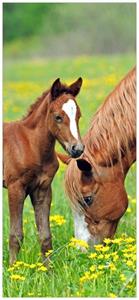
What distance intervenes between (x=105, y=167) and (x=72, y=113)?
797 millimetres

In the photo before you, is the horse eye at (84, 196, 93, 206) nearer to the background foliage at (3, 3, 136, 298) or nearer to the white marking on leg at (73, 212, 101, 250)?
the white marking on leg at (73, 212, 101, 250)

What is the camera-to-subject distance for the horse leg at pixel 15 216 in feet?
18.2

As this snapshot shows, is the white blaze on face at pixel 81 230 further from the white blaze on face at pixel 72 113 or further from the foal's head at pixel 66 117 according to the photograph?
the white blaze on face at pixel 72 113

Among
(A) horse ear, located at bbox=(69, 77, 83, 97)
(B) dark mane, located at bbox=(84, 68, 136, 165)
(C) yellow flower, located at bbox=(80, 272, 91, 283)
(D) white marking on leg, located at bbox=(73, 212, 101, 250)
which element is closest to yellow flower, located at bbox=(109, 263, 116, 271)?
(C) yellow flower, located at bbox=(80, 272, 91, 283)

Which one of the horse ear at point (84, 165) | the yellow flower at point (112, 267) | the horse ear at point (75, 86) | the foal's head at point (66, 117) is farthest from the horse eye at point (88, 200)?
the horse ear at point (75, 86)

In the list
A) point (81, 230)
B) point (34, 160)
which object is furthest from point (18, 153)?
point (81, 230)

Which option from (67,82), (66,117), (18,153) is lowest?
(18,153)

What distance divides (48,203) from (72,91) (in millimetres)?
909

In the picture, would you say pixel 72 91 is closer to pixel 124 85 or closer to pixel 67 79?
pixel 124 85

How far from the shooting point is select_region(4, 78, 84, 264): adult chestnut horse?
5449mm

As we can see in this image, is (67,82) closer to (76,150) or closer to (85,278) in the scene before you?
(76,150)

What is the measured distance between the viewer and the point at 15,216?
221 inches

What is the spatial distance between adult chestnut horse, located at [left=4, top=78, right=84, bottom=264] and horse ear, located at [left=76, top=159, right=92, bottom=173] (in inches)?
6.9

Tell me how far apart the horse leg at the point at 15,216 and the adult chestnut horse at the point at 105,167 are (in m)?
0.42
